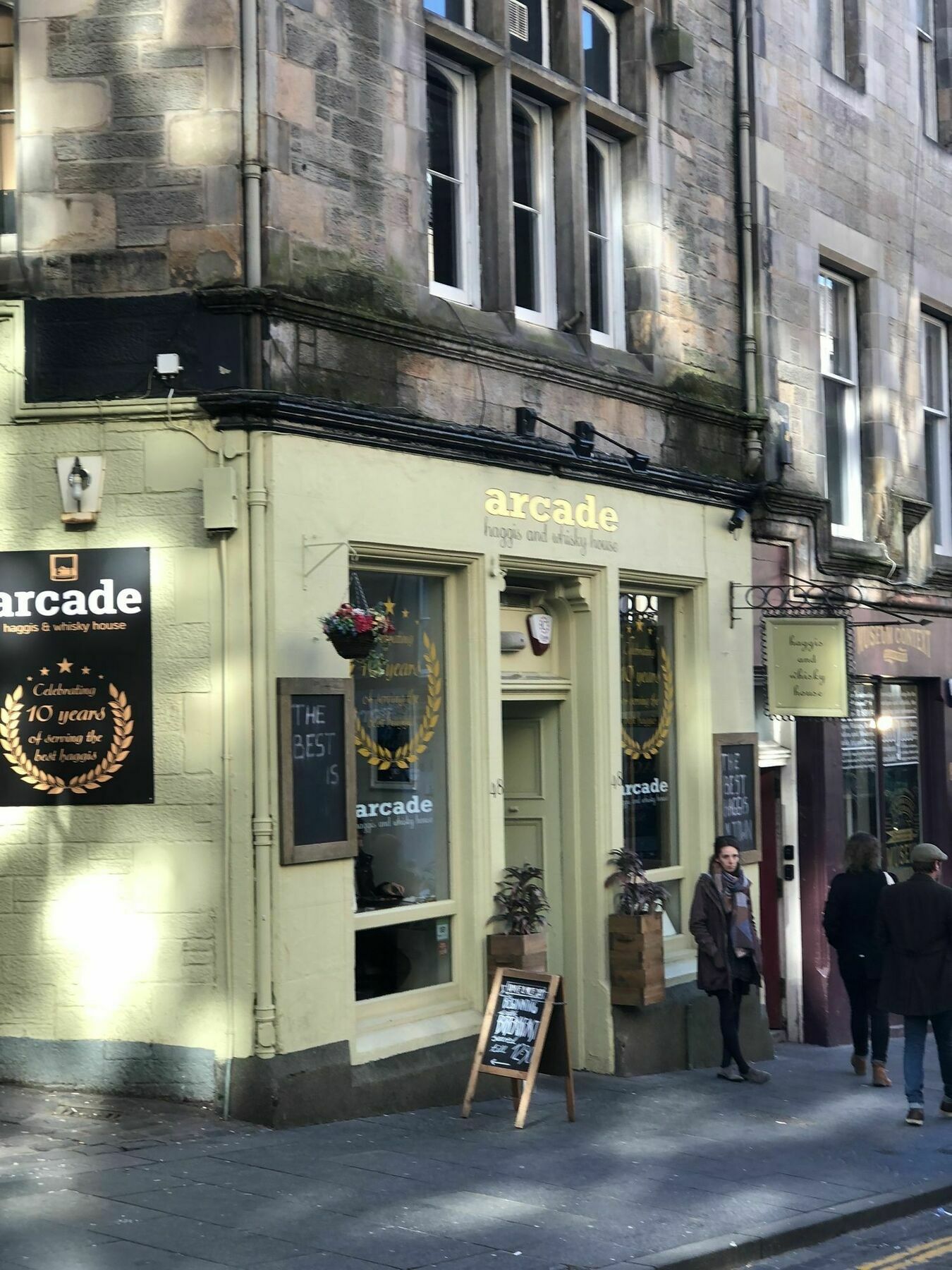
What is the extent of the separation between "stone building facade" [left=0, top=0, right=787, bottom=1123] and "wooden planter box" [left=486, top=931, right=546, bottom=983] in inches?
5.4

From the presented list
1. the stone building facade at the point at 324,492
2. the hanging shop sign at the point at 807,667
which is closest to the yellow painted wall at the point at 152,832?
the stone building facade at the point at 324,492

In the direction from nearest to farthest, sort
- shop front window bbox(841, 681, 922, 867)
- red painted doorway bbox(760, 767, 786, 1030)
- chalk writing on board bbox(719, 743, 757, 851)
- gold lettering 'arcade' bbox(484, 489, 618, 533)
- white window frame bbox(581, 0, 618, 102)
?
gold lettering 'arcade' bbox(484, 489, 618, 533) → white window frame bbox(581, 0, 618, 102) → chalk writing on board bbox(719, 743, 757, 851) → red painted doorway bbox(760, 767, 786, 1030) → shop front window bbox(841, 681, 922, 867)

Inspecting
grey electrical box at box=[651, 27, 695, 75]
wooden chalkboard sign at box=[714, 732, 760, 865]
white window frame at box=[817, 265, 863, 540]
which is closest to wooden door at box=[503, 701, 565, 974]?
wooden chalkboard sign at box=[714, 732, 760, 865]

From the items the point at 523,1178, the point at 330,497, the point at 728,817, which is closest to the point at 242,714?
the point at 330,497

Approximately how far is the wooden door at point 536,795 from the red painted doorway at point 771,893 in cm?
326

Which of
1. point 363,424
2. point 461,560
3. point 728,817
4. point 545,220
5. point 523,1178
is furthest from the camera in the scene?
point 728,817

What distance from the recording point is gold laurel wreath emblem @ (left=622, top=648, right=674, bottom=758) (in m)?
14.2

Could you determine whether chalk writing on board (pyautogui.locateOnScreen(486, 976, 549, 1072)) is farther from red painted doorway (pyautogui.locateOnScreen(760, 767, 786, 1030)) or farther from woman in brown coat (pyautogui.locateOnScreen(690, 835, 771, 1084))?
red painted doorway (pyautogui.locateOnScreen(760, 767, 786, 1030))

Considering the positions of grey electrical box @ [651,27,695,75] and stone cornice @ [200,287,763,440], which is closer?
stone cornice @ [200,287,763,440]

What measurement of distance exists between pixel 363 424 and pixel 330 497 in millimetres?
559

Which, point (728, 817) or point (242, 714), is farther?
point (728, 817)

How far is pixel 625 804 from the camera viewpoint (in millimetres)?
13891

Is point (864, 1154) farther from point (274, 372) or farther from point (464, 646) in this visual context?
point (274, 372)

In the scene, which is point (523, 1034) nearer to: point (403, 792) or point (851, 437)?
point (403, 792)
